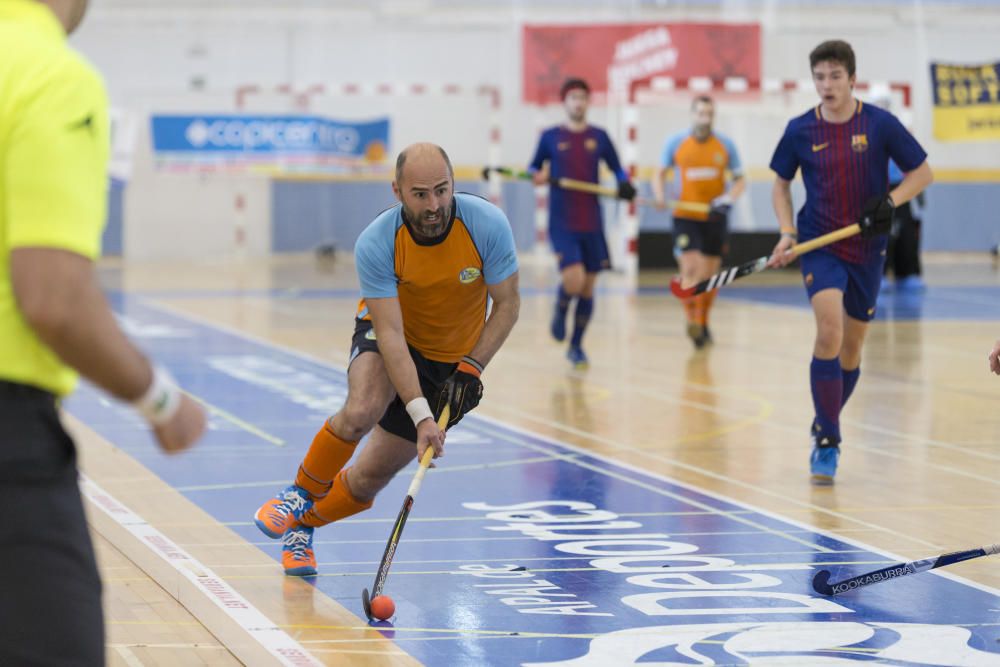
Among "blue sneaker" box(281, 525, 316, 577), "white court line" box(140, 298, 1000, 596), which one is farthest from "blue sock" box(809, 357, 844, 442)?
"blue sneaker" box(281, 525, 316, 577)

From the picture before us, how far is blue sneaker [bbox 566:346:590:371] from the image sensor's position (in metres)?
12.5

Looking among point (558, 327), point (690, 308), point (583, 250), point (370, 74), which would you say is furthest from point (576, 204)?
point (370, 74)

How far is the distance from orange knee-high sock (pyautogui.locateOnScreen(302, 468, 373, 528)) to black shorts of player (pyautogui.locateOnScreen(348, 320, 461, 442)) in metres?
0.26

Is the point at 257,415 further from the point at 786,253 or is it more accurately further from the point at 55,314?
the point at 55,314

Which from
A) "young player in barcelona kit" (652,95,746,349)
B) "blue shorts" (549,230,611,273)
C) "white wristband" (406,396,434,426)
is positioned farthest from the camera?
"young player in barcelona kit" (652,95,746,349)

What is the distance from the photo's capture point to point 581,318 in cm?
1266

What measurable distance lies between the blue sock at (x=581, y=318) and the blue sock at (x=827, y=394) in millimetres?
4778

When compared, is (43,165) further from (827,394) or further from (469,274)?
(827,394)

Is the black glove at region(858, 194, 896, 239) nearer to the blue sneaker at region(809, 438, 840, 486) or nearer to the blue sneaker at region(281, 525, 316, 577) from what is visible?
the blue sneaker at region(809, 438, 840, 486)

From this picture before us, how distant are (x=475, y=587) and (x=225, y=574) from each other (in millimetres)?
883

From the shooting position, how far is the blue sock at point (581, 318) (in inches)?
494

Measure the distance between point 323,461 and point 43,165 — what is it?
3.30 meters

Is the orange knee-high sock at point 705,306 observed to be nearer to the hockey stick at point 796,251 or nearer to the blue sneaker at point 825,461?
the hockey stick at point 796,251

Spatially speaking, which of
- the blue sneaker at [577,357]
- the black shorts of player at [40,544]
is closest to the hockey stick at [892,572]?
the black shorts of player at [40,544]
